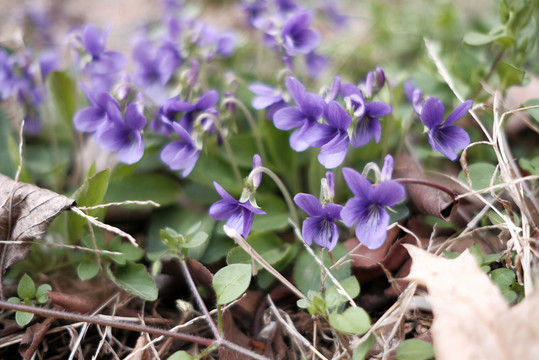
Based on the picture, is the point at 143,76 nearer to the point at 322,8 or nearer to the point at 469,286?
the point at 322,8

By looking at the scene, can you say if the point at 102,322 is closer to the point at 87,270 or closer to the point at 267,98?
the point at 87,270

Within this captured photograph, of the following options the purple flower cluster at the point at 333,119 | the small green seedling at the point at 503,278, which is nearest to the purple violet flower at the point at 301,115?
the purple flower cluster at the point at 333,119

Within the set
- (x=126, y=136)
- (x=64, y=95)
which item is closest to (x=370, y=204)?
(x=126, y=136)

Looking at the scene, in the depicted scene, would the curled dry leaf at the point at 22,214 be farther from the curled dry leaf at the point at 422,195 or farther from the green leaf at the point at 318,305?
the curled dry leaf at the point at 422,195

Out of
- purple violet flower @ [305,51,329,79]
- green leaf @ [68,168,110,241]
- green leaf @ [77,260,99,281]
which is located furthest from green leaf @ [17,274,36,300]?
purple violet flower @ [305,51,329,79]

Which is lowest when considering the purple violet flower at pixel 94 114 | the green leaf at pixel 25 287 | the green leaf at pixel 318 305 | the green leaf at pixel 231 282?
the green leaf at pixel 25 287

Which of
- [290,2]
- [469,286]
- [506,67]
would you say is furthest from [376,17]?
[469,286]
